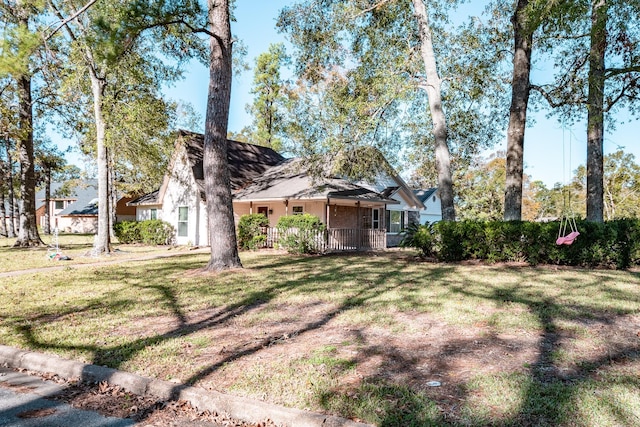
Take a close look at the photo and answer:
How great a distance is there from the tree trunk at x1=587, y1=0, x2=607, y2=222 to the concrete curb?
12261 millimetres

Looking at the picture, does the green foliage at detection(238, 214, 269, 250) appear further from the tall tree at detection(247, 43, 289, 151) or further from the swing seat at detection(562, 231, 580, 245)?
Answer: the tall tree at detection(247, 43, 289, 151)

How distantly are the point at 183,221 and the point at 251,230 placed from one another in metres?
5.79

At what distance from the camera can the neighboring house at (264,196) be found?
64.7ft

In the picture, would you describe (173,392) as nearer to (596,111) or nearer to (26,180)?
(596,111)

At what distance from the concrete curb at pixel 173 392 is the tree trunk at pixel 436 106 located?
12.6 metres

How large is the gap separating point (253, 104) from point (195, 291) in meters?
33.4

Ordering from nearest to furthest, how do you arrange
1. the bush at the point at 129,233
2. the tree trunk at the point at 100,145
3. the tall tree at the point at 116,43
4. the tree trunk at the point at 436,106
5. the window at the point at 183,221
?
the tall tree at the point at 116,43 → the tree trunk at the point at 436,106 → the tree trunk at the point at 100,145 → the window at the point at 183,221 → the bush at the point at 129,233

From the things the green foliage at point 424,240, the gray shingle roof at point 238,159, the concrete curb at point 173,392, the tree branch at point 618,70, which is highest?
the tree branch at point 618,70

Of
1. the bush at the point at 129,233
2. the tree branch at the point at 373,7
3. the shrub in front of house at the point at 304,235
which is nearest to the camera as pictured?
the tree branch at the point at 373,7

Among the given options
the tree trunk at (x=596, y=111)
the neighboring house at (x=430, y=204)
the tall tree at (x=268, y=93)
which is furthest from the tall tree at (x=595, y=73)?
the tall tree at (x=268, y=93)

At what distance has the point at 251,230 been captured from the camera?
61.6ft

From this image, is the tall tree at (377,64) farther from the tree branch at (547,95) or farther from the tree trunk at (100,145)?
the tree trunk at (100,145)

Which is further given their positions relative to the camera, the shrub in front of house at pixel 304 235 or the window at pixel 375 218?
the window at pixel 375 218

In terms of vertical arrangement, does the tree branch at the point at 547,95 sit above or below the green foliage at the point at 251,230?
above
